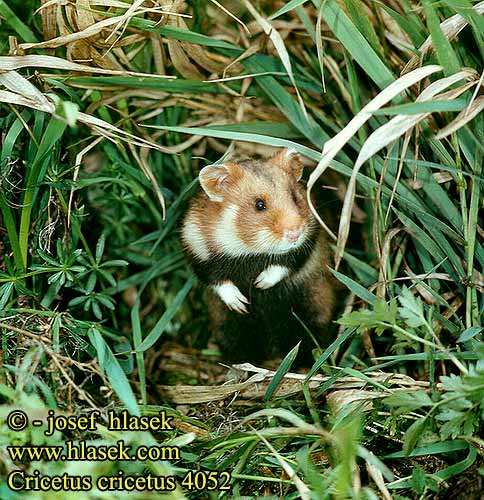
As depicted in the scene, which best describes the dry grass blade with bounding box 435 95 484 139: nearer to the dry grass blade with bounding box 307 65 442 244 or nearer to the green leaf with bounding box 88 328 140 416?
the dry grass blade with bounding box 307 65 442 244

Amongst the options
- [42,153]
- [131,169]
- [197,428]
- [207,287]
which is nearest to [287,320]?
[207,287]

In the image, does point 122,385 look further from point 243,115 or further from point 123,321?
point 243,115

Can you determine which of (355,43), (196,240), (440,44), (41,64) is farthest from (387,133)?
(41,64)

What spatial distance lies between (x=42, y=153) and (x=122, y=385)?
40.4 inches

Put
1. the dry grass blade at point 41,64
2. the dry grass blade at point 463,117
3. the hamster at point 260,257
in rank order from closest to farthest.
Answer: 1. the dry grass blade at point 463,117
2. the dry grass blade at point 41,64
3. the hamster at point 260,257

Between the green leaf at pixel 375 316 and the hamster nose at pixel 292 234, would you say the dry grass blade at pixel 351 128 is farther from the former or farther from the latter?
the hamster nose at pixel 292 234

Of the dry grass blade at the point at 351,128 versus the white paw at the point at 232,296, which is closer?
the dry grass blade at the point at 351,128

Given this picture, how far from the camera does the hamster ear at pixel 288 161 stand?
3816 millimetres

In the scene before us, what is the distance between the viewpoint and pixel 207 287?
4016mm

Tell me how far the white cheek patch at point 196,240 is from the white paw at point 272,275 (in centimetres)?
30

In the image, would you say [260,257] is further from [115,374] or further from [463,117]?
[463,117]

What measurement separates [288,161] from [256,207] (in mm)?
329

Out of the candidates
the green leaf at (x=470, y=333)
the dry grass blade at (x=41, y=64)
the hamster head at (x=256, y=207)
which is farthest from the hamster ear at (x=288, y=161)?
the green leaf at (x=470, y=333)

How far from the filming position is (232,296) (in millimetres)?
3881
